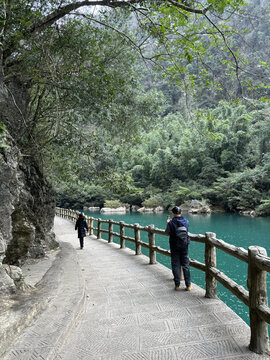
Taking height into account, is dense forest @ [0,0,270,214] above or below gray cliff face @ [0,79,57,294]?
above

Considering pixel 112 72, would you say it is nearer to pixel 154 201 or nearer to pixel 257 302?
pixel 257 302

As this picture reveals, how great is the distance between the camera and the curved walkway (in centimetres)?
255

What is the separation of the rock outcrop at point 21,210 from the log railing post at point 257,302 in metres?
2.83

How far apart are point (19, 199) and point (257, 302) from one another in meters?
5.14

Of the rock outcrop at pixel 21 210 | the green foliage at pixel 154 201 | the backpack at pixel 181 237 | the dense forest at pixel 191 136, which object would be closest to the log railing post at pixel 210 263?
the backpack at pixel 181 237

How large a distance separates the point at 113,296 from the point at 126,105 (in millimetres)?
5464

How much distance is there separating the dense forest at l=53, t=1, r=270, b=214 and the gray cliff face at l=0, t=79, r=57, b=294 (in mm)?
1081

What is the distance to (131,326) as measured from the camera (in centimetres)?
319

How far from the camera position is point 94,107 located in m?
5.41

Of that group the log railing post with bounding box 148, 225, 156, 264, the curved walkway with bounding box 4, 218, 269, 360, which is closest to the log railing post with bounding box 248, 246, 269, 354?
the curved walkway with bounding box 4, 218, 269, 360

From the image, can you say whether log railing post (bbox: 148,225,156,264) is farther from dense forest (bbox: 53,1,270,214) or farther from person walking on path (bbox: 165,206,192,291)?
person walking on path (bbox: 165,206,192,291)

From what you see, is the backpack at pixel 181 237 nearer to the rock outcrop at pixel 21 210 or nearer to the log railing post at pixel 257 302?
the log railing post at pixel 257 302

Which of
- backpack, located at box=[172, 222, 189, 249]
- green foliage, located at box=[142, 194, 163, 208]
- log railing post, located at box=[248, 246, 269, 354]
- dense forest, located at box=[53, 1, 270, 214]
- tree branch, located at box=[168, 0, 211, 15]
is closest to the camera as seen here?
log railing post, located at box=[248, 246, 269, 354]

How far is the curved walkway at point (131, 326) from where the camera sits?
2.55 m
